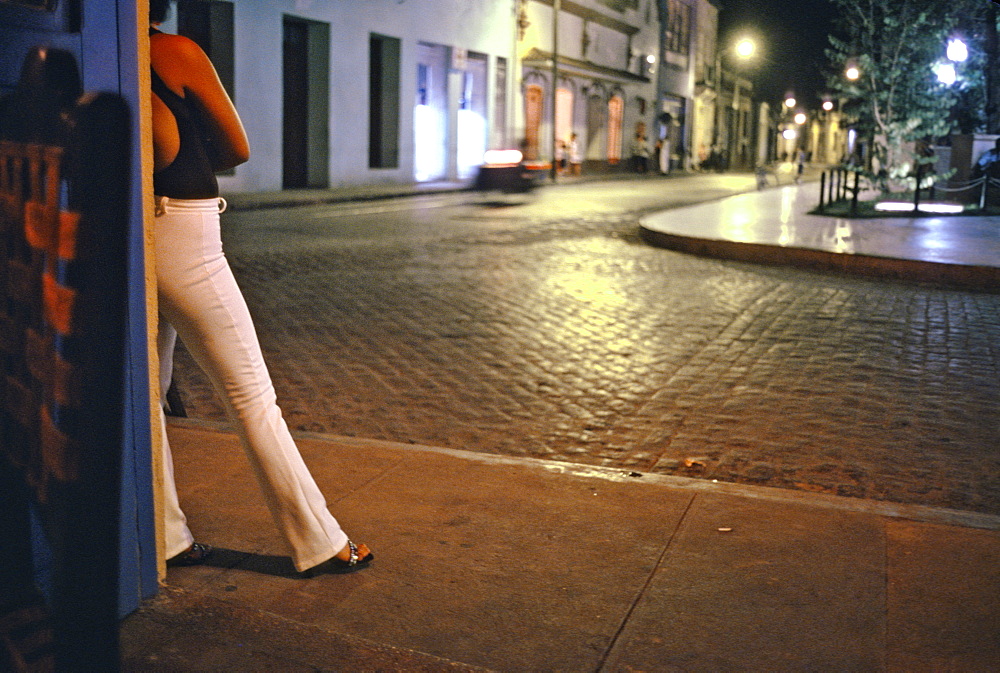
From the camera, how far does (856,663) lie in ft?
8.98

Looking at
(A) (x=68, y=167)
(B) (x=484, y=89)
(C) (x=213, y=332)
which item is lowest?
(C) (x=213, y=332)

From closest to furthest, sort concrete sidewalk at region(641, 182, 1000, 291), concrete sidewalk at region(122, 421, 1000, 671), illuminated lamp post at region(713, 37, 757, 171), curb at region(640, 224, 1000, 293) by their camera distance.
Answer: concrete sidewalk at region(122, 421, 1000, 671)
curb at region(640, 224, 1000, 293)
concrete sidewalk at region(641, 182, 1000, 291)
illuminated lamp post at region(713, 37, 757, 171)

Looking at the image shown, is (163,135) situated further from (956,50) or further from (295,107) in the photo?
(295,107)

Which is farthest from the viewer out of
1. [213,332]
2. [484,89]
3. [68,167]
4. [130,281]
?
[484,89]

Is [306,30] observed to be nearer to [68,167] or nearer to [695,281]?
[695,281]

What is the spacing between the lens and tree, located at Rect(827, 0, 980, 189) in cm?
1964

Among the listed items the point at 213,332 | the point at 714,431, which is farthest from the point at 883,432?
the point at 213,332

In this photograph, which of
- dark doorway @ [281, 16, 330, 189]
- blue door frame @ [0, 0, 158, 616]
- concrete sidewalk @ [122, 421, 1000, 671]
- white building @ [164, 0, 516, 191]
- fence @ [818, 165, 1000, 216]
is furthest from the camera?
dark doorway @ [281, 16, 330, 189]

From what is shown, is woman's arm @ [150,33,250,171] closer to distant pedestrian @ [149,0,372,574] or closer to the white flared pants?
distant pedestrian @ [149,0,372,574]

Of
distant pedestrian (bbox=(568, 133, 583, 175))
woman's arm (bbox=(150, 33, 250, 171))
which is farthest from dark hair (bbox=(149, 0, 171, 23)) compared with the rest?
distant pedestrian (bbox=(568, 133, 583, 175))

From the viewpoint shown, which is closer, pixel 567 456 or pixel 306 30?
pixel 567 456

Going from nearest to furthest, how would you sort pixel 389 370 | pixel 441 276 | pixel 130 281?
pixel 130 281 → pixel 389 370 → pixel 441 276

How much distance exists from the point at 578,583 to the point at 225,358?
1241 mm

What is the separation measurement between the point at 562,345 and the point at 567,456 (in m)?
2.58
